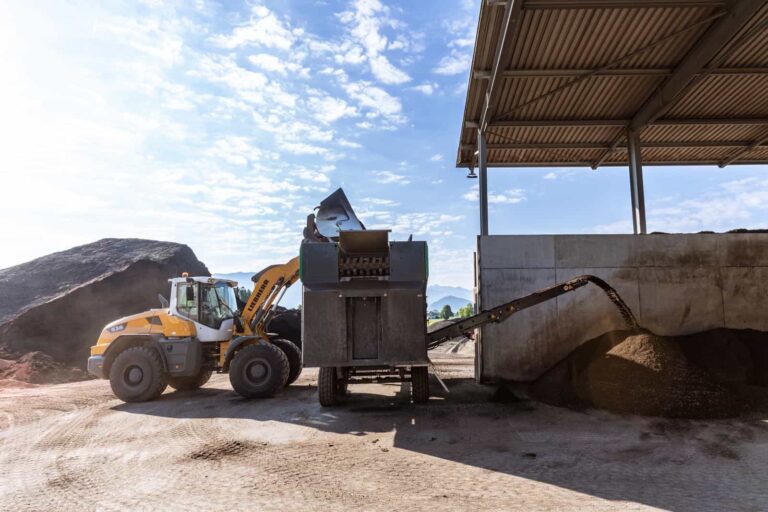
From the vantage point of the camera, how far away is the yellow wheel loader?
Answer: 9.27m

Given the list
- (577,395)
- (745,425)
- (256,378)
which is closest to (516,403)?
(577,395)

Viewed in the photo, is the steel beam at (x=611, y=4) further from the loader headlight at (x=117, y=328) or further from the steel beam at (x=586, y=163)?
the loader headlight at (x=117, y=328)

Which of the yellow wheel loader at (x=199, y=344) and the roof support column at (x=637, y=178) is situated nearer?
the yellow wheel loader at (x=199, y=344)

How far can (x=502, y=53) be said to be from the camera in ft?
29.2

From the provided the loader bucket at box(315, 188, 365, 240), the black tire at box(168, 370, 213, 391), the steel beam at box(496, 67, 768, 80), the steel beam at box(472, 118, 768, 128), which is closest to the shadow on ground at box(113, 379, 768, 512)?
the black tire at box(168, 370, 213, 391)

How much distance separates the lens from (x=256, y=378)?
9250 millimetres

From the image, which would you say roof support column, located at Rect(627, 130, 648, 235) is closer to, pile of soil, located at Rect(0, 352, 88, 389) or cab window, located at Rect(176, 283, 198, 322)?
cab window, located at Rect(176, 283, 198, 322)

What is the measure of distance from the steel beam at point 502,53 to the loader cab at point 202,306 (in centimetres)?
764

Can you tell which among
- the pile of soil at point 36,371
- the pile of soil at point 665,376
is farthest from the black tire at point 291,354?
the pile of soil at point 36,371

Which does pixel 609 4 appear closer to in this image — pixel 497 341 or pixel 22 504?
pixel 497 341

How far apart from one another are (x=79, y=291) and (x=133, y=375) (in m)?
11.4

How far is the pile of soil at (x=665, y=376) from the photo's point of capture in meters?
6.92

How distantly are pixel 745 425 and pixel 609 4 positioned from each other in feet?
23.3

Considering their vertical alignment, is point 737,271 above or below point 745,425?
above
